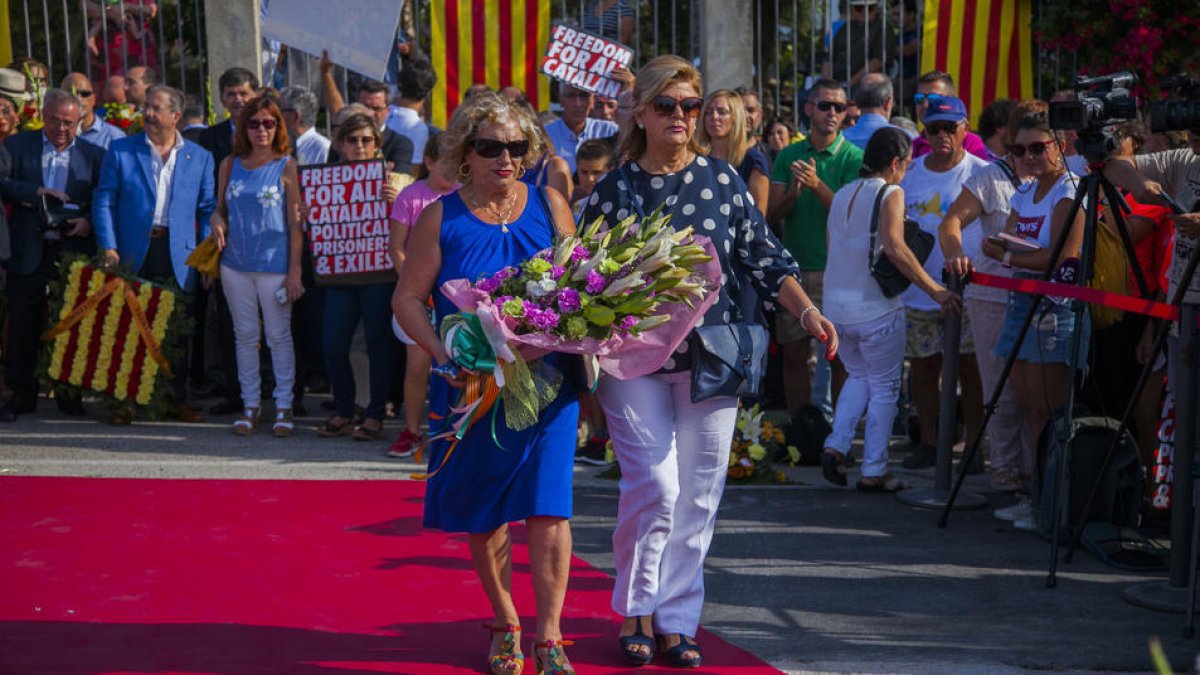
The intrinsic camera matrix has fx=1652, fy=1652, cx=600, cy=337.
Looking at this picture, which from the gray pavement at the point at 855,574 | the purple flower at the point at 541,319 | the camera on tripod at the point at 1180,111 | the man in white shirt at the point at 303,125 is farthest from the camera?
the man in white shirt at the point at 303,125

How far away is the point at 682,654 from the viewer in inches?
222

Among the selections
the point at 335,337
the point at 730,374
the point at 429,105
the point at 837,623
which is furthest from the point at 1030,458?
the point at 429,105

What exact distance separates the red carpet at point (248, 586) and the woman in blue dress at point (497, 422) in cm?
42

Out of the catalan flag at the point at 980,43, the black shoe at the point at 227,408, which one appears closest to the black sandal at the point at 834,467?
the black shoe at the point at 227,408

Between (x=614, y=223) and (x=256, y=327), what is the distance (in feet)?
17.1

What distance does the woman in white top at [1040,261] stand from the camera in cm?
790

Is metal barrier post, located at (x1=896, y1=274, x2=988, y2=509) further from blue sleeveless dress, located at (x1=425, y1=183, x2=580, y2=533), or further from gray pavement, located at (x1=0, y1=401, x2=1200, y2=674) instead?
blue sleeveless dress, located at (x1=425, y1=183, x2=580, y2=533)

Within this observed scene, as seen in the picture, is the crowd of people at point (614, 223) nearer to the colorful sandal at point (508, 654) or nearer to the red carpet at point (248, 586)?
the colorful sandal at point (508, 654)

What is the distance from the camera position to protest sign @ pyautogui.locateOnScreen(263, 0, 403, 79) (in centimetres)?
1155

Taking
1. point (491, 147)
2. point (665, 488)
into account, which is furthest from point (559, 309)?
point (665, 488)

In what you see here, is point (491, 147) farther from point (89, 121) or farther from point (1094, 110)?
point (89, 121)

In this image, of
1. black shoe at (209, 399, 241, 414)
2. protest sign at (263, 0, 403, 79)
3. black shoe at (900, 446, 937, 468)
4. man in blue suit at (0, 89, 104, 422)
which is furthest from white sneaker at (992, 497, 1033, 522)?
man in blue suit at (0, 89, 104, 422)

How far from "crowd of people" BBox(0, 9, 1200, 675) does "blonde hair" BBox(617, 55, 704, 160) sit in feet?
0.04

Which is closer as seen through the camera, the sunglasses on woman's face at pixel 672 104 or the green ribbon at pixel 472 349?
the green ribbon at pixel 472 349
